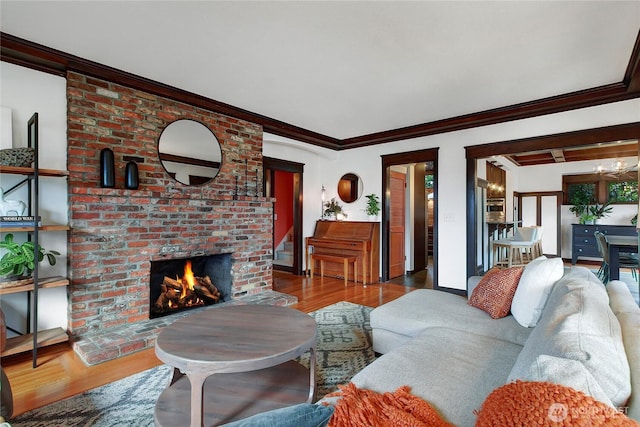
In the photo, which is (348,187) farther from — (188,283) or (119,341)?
(119,341)

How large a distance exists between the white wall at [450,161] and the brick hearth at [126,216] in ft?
6.15

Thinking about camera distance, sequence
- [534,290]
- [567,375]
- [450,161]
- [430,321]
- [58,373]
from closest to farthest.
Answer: [567,375] < [534,290] < [430,321] < [58,373] < [450,161]

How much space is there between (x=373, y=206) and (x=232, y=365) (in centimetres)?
422

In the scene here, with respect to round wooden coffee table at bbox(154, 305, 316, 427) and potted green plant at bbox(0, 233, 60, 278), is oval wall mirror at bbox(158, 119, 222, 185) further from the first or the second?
round wooden coffee table at bbox(154, 305, 316, 427)

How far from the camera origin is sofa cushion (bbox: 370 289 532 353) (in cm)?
190

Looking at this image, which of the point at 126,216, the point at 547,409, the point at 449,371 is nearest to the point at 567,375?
the point at 547,409

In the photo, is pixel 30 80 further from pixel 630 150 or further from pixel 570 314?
pixel 630 150

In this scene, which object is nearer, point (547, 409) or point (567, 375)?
point (547, 409)

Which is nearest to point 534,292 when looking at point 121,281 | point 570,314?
point 570,314

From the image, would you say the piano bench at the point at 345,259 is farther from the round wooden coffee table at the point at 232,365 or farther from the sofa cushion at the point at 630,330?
the sofa cushion at the point at 630,330

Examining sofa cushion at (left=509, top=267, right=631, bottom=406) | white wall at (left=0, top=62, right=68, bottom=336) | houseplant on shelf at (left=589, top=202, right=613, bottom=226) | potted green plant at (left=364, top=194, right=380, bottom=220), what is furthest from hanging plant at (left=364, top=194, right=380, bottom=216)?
houseplant on shelf at (left=589, top=202, right=613, bottom=226)

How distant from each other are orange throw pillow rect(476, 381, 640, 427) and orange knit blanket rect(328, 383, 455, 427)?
29 cm

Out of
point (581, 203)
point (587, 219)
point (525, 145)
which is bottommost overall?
point (587, 219)

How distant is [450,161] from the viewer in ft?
14.9
